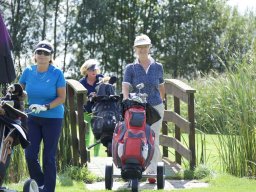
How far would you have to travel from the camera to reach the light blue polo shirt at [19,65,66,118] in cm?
630

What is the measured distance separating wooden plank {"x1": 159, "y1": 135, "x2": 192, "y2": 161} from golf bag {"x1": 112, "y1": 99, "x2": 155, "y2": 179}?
5.95 ft

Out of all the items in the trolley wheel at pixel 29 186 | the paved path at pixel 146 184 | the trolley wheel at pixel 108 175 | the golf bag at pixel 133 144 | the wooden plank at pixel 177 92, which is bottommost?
the paved path at pixel 146 184

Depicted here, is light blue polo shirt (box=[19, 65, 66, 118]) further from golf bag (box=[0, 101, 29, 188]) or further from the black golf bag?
the black golf bag

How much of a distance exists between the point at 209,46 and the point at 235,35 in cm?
352

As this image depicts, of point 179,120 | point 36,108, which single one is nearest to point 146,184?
point 179,120

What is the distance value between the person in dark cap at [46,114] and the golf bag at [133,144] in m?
0.68

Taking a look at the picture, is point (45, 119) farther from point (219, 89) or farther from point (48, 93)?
point (219, 89)

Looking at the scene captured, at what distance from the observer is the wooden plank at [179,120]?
8453mm

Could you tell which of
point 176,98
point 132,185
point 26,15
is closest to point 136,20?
point 26,15

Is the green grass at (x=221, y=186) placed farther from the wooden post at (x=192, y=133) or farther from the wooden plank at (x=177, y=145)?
the wooden plank at (x=177, y=145)

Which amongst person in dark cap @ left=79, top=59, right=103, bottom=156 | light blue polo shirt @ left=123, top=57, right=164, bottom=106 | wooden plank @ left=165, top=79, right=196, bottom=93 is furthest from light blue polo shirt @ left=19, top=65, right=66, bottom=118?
person in dark cap @ left=79, top=59, right=103, bottom=156

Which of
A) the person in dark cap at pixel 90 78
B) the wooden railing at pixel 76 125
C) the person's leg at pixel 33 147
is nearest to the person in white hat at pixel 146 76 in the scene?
the wooden railing at pixel 76 125

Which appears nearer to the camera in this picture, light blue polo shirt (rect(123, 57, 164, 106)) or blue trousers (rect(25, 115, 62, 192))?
blue trousers (rect(25, 115, 62, 192))

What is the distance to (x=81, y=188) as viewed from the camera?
7.16 metres
